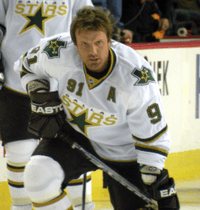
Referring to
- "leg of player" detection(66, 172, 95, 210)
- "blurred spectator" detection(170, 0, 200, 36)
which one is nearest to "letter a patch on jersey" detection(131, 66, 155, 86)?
"leg of player" detection(66, 172, 95, 210)

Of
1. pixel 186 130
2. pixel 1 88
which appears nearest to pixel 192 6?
pixel 186 130

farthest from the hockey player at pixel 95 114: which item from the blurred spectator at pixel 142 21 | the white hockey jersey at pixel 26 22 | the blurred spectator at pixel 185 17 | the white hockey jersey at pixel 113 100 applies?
the blurred spectator at pixel 185 17

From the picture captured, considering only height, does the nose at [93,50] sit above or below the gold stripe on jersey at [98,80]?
above

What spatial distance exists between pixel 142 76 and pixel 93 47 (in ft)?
0.66

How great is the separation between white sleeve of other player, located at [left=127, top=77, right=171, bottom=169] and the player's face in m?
0.16

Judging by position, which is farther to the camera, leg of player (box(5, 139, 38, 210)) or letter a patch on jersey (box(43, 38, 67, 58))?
leg of player (box(5, 139, 38, 210))

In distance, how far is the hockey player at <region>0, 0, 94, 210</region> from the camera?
1566mm

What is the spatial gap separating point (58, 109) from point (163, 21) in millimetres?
1876

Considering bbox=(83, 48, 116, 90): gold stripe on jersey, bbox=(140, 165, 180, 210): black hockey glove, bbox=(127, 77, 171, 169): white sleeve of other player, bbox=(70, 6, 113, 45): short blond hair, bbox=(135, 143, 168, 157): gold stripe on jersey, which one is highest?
bbox=(70, 6, 113, 45): short blond hair

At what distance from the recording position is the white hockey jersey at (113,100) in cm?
121

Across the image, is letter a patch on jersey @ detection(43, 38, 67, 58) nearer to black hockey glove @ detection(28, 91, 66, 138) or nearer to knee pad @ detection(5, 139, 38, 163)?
black hockey glove @ detection(28, 91, 66, 138)

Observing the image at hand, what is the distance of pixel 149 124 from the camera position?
3.99ft

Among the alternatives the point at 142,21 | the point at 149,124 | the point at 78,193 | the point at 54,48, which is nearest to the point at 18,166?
the point at 78,193

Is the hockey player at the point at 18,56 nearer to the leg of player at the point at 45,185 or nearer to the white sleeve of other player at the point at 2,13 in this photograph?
the white sleeve of other player at the point at 2,13
